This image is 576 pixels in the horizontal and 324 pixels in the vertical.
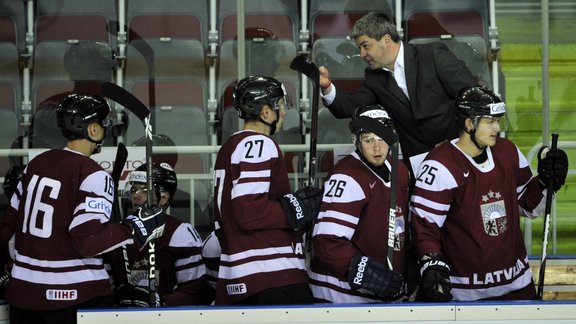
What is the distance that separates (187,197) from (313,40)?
86 centimetres

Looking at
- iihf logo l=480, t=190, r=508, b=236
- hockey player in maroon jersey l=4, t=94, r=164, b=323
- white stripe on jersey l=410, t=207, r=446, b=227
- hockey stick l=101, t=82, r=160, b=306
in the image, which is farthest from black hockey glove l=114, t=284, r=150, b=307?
iihf logo l=480, t=190, r=508, b=236

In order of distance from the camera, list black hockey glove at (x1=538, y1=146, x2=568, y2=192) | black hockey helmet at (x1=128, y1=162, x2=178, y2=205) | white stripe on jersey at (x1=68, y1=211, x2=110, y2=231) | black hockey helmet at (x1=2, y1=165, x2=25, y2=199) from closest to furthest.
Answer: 1. white stripe on jersey at (x1=68, y1=211, x2=110, y2=231)
2. black hockey glove at (x1=538, y1=146, x2=568, y2=192)
3. black hockey helmet at (x1=128, y1=162, x2=178, y2=205)
4. black hockey helmet at (x1=2, y1=165, x2=25, y2=199)

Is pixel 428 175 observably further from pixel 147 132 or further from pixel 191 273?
pixel 191 273

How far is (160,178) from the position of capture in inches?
185

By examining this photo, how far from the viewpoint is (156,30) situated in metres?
5.14

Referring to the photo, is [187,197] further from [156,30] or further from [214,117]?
[156,30]

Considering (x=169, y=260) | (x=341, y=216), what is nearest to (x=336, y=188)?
(x=341, y=216)

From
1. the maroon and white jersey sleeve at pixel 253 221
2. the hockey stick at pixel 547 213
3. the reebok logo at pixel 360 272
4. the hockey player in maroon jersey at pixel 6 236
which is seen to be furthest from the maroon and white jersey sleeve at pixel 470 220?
the hockey player in maroon jersey at pixel 6 236

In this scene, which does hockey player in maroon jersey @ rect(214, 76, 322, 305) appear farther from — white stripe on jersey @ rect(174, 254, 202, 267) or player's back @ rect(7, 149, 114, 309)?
white stripe on jersey @ rect(174, 254, 202, 267)

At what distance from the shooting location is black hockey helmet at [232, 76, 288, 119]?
157 inches

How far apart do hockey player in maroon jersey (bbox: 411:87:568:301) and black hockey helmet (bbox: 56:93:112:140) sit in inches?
42.7

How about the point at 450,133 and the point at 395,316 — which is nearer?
the point at 395,316

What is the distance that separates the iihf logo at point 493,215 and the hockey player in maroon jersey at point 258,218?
56 centimetres

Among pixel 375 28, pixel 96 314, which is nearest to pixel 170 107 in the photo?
pixel 375 28
